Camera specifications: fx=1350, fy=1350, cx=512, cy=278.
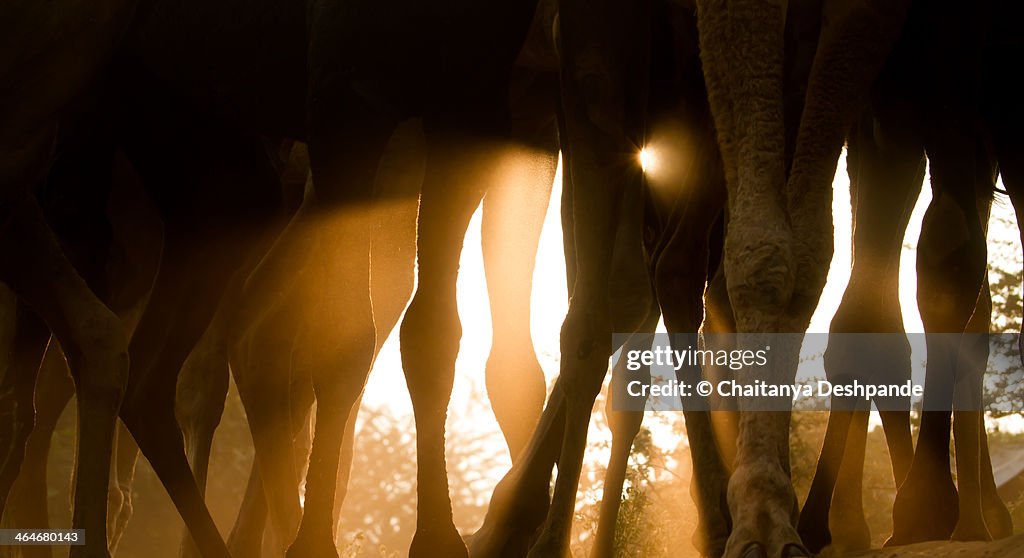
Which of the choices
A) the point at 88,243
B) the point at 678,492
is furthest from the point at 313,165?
the point at 678,492

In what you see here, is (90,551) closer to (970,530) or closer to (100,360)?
(100,360)

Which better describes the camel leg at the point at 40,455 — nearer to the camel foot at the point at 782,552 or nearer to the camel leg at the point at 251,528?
the camel leg at the point at 251,528

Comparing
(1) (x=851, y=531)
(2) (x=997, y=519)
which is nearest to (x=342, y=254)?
(1) (x=851, y=531)

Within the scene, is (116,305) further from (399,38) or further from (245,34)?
(399,38)

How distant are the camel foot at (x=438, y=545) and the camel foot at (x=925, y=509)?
54.4 inches

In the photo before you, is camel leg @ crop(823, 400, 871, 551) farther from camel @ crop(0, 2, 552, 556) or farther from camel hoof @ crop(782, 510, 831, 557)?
camel @ crop(0, 2, 552, 556)

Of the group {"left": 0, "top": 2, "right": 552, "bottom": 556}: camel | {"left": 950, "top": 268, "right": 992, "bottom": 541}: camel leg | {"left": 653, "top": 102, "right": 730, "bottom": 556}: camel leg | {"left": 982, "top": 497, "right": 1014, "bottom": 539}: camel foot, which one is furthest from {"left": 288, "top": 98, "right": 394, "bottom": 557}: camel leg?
{"left": 982, "top": 497, "right": 1014, "bottom": 539}: camel foot

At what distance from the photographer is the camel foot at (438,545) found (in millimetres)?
4352

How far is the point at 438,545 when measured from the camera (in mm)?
4367

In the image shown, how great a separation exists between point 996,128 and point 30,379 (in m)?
3.99

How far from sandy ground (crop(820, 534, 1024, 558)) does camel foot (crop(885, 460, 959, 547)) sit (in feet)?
2.30

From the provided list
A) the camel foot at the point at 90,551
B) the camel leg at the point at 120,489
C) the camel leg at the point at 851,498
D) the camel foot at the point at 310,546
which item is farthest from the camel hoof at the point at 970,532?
the camel leg at the point at 120,489

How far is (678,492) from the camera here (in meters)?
8.98

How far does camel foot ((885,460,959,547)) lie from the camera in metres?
4.30
